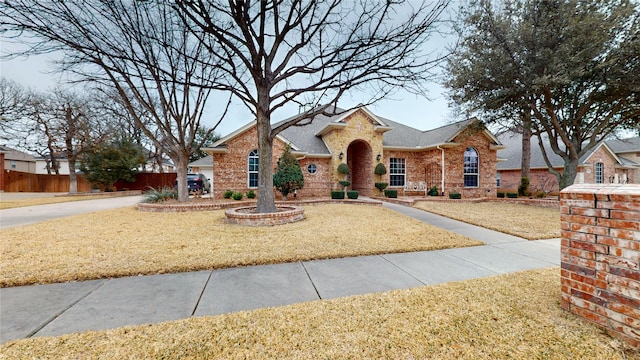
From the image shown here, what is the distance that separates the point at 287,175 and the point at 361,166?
6.57m

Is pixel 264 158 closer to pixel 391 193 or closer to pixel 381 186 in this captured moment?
pixel 391 193

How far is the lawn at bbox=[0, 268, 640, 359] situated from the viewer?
6.45 feet

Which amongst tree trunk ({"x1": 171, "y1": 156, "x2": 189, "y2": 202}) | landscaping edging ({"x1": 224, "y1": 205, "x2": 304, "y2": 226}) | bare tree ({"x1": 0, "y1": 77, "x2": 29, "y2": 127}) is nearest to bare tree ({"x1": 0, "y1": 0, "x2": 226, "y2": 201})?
tree trunk ({"x1": 171, "y1": 156, "x2": 189, "y2": 202})

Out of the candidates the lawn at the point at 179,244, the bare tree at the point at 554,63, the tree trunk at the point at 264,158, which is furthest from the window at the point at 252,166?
the bare tree at the point at 554,63

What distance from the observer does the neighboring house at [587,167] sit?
66.4ft

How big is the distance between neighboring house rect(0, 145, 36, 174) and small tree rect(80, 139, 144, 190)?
20.0 meters

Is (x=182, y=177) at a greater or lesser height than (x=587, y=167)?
lesser

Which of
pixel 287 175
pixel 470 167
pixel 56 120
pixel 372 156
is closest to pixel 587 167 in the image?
pixel 470 167

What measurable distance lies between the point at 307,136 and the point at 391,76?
30.1ft

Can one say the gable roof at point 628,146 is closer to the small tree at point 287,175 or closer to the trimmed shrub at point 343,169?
the trimmed shrub at point 343,169

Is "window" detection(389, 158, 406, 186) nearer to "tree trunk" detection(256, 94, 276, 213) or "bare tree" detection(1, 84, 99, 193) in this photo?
"tree trunk" detection(256, 94, 276, 213)

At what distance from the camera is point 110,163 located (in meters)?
20.2

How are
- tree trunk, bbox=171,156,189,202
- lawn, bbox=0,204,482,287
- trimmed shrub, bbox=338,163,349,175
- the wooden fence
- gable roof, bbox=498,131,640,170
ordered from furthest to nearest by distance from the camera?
the wooden fence, gable roof, bbox=498,131,640,170, trimmed shrub, bbox=338,163,349,175, tree trunk, bbox=171,156,189,202, lawn, bbox=0,204,482,287

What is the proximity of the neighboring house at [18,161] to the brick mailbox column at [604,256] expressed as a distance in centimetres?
4819
